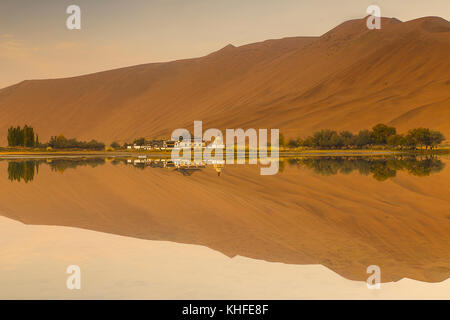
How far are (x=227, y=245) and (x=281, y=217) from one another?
495 cm

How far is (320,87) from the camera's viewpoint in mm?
179500

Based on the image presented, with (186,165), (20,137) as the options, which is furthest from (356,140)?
(20,137)

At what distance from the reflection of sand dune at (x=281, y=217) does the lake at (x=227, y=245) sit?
0.14 feet

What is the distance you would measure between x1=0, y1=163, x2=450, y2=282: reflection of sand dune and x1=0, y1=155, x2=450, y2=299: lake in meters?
0.04

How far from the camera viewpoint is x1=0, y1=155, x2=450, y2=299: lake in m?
8.39

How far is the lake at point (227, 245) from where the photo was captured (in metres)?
8.39

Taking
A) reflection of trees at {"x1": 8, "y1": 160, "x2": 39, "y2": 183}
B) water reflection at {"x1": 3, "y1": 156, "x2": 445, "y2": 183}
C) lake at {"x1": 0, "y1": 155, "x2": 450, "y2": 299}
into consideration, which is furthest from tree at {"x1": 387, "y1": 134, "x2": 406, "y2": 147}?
lake at {"x1": 0, "y1": 155, "x2": 450, "y2": 299}

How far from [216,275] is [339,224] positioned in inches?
271

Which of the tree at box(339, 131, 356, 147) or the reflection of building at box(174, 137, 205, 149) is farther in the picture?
the reflection of building at box(174, 137, 205, 149)

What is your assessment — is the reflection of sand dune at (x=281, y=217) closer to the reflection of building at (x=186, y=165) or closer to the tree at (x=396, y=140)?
the reflection of building at (x=186, y=165)

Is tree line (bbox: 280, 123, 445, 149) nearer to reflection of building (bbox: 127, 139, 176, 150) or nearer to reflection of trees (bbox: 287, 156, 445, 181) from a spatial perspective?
reflection of building (bbox: 127, 139, 176, 150)

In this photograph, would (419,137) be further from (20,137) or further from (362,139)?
(20,137)

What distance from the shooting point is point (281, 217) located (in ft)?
53.9
